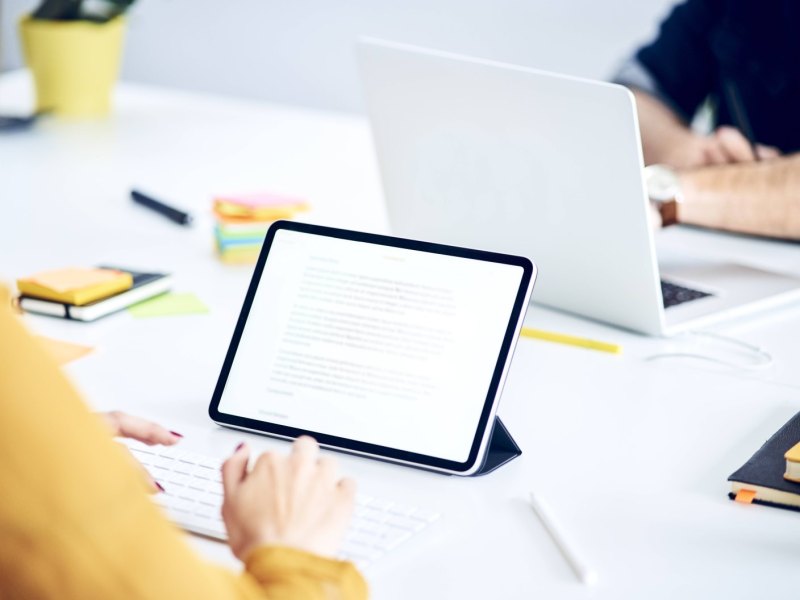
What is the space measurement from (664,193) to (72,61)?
1375 millimetres

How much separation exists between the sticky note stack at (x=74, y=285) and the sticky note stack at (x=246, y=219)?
0.72ft

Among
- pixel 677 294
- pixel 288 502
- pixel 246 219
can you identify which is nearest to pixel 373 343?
pixel 288 502

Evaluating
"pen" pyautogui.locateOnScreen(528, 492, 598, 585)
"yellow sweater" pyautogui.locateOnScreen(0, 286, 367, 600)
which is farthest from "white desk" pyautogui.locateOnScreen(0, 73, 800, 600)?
"yellow sweater" pyautogui.locateOnScreen(0, 286, 367, 600)

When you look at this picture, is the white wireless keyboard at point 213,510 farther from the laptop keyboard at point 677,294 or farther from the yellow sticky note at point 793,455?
the laptop keyboard at point 677,294

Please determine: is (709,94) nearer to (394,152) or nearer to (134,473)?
(394,152)

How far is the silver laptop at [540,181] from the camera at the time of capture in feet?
4.14

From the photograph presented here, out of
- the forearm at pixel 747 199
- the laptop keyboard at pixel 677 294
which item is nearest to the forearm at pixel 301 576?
the laptop keyboard at pixel 677 294

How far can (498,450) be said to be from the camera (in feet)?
3.43

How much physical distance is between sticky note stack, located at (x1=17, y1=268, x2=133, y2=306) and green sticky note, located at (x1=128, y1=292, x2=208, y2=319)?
0.03 metres

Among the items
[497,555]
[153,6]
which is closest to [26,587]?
[497,555]

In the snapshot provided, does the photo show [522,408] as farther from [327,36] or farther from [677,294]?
[327,36]

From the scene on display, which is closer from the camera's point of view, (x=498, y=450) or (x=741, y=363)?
(x=498, y=450)

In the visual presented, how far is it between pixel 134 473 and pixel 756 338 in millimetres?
991

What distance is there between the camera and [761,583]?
849 mm
